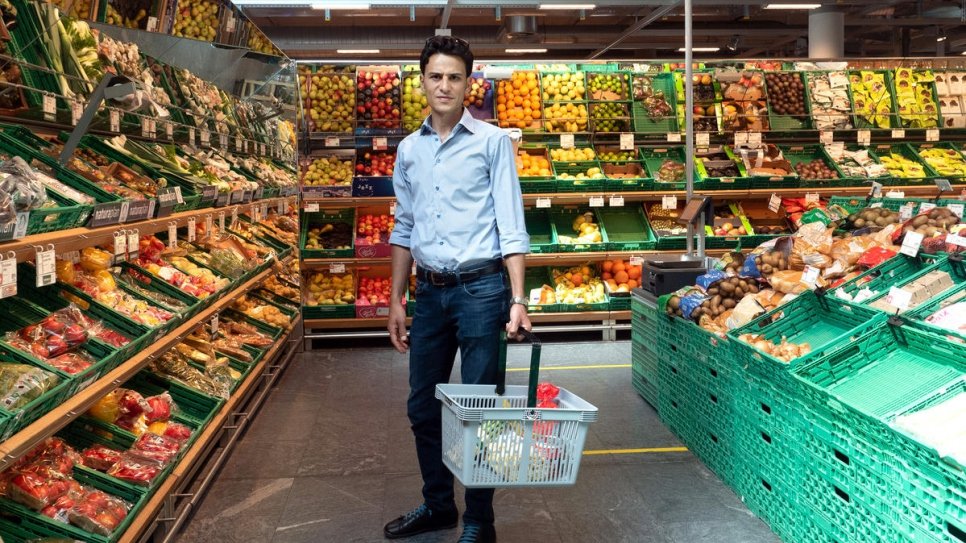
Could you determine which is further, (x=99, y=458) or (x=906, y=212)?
(x=906, y=212)

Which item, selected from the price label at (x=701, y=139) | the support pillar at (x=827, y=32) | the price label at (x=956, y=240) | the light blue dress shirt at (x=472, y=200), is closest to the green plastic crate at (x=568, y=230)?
the price label at (x=701, y=139)

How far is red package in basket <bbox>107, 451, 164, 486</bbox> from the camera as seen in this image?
10.5ft

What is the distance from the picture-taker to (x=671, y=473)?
4.19m

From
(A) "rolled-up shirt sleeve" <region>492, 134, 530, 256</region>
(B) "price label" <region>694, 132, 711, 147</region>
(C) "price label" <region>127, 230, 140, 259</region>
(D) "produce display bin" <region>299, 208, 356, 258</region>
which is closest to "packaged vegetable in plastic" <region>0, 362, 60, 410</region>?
(C) "price label" <region>127, 230, 140, 259</region>

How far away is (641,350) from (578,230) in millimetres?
2502

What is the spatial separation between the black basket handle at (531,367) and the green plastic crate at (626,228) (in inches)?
191

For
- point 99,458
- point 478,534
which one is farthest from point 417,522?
point 99,458

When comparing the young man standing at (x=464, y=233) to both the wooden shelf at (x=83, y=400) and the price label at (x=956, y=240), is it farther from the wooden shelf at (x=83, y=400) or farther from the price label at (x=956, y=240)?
the price label at (x=956, y=240)

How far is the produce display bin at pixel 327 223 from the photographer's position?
7492mm

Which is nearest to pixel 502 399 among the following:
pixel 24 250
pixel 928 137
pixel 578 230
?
pixel 24 250

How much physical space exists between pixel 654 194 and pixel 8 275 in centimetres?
608

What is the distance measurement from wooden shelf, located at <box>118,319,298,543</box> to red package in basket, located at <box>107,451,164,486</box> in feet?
0.25

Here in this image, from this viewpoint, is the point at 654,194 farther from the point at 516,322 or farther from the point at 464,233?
the point at 516,322

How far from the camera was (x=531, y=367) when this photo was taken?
2.62 m
